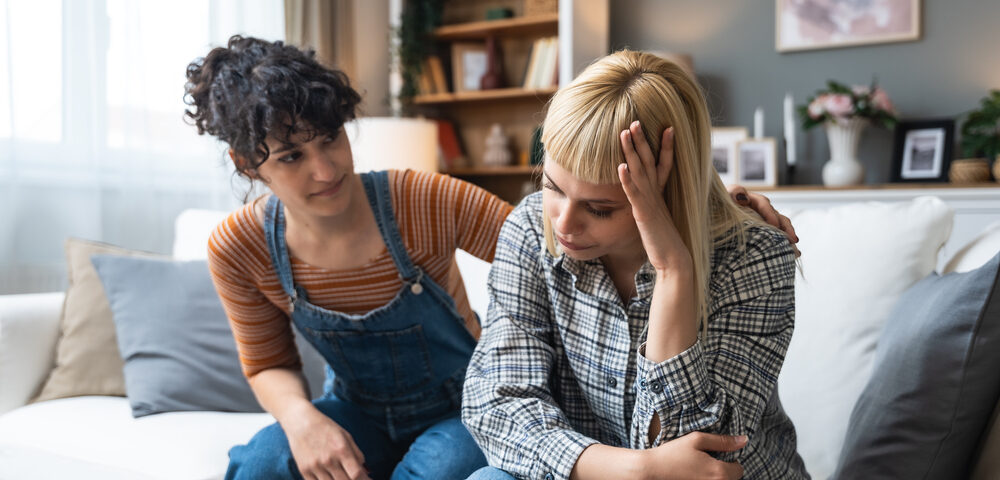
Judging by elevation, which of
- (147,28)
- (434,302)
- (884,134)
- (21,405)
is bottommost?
(21,405)

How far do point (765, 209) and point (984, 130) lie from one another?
2.53 metres

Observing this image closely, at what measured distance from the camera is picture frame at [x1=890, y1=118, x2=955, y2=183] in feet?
10.2

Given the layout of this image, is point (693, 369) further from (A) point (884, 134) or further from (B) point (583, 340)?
(A) point (884, 134)

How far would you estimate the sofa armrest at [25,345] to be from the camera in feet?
5.71

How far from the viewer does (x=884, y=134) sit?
332cm

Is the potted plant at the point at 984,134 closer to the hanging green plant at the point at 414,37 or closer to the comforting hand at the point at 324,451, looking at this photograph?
the hanging green plant at the point at 414,37

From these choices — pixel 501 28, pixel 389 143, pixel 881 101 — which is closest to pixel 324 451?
pixel 389 143

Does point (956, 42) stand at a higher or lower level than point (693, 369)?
higher

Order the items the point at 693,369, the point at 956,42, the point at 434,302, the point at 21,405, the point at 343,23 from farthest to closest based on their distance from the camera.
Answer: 1. the point at 343,23
2. the point at 956,42
3. the point at 21,405
4. the point at 434,302
5. the point at 693,369

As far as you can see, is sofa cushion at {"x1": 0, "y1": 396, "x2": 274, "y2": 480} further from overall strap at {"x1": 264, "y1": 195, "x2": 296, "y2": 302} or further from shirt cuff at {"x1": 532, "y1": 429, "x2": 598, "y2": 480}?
shirt cuff at {"x1": 532, "y1": 429, "x2": 598, "y2": 480}

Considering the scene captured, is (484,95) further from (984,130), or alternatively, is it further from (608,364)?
(608,364)

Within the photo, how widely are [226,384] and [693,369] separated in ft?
4.02

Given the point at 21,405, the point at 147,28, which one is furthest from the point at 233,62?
the point at 147,28

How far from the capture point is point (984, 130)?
10.0ft
